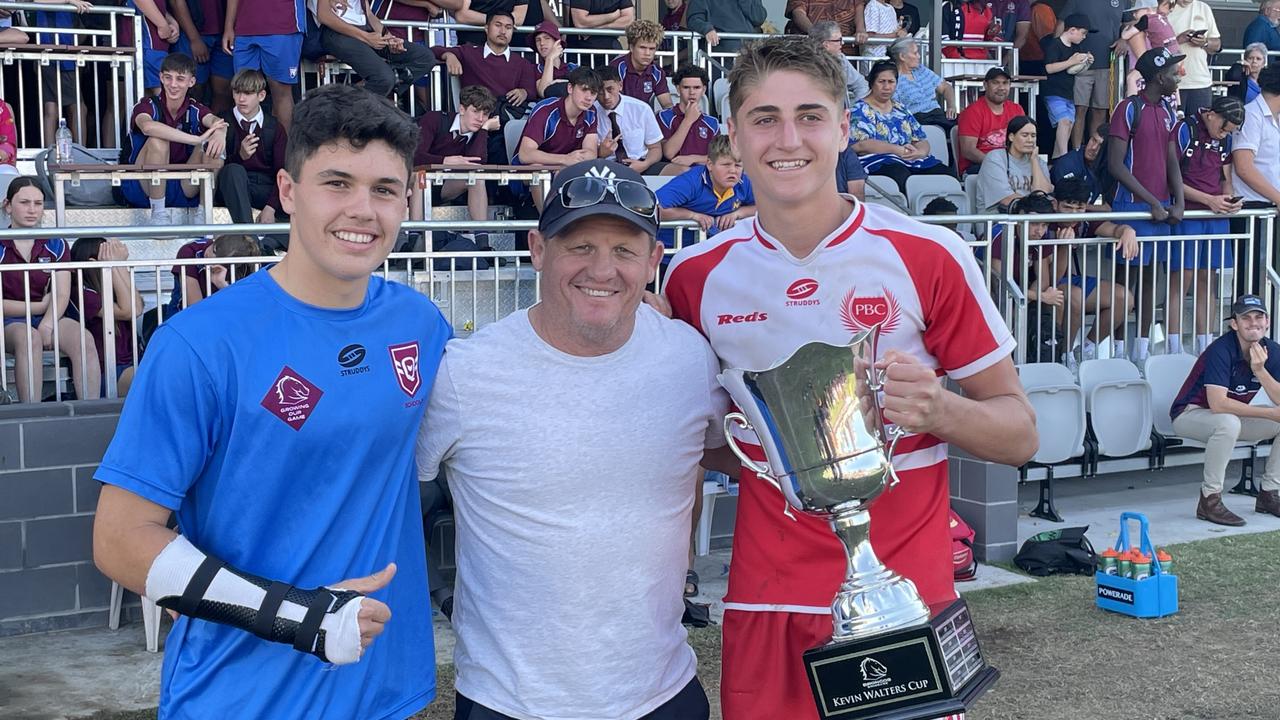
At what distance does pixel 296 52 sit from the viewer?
33.9 ft

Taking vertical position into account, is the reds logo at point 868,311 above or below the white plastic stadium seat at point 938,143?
below

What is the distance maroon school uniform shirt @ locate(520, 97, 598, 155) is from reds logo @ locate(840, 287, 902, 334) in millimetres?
7744

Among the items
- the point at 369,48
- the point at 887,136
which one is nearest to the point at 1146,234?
the point at 887,136

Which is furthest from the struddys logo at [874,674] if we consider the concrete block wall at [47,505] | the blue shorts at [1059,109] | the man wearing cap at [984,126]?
the blue shorts at [1059,109]

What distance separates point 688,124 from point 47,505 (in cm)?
663

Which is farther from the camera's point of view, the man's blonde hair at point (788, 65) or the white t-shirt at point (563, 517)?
the man's blonde hair at point (788, 65)

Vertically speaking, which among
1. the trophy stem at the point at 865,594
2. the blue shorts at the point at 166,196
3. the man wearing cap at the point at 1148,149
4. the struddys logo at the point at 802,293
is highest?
the man wearing cap at the point at 1148,149

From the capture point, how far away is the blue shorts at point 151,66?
34.0 ft

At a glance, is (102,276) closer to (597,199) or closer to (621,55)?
(597,199)

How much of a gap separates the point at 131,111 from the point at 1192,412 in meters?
7.96

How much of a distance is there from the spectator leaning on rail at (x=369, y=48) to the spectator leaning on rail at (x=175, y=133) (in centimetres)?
144

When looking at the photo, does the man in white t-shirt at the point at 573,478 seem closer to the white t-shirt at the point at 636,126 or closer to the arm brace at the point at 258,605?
the arm brace at the point at 258,605

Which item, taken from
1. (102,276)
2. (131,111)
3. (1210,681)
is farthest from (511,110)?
(1210,681)

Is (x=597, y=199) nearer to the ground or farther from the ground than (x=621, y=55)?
nearer to the ground
